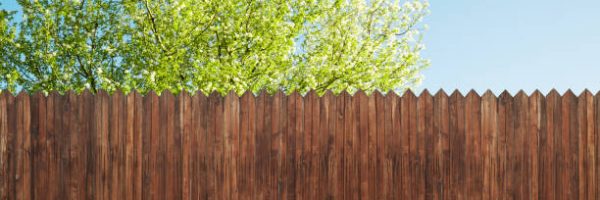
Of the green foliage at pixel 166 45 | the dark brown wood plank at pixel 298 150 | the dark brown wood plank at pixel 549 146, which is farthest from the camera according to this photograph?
the green foliage at pixel 166 45

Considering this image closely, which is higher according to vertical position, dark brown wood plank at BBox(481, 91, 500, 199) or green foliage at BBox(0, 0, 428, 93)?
green foliage at BBox(0, 0, 428, 93)

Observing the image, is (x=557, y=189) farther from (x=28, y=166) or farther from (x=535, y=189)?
(x=28, y=166)

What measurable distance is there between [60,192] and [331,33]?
8.33m

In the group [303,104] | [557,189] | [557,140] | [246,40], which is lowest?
[557,189]

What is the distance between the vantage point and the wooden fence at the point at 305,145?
5.98 m

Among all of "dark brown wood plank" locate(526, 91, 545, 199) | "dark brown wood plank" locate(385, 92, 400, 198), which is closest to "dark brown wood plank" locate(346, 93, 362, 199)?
"dark brown wood plank" locate(385, 92, 400, 198)

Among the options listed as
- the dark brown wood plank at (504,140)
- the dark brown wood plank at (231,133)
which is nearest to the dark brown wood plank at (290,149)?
the dark brown wood plank at (231,133)

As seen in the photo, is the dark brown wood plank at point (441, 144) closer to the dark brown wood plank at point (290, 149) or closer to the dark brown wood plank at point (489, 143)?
the dark brown wood plank at point (489, 143)

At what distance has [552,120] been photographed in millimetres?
6180

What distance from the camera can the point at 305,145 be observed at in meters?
5.99

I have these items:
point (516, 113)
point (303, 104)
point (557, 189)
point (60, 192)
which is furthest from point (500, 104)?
point (60, 192)

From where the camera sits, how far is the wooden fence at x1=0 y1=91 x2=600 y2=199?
19.6 feet

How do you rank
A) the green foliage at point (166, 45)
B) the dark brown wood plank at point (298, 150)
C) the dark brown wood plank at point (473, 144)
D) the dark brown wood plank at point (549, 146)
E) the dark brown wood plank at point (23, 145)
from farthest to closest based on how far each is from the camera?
the green foliage at point (166, 45), the dark brown wood plank at point (23, 145), the dark brown wood plank at point (549, 146), the dark brown wood plank at point (473, 144), the dark brown wood plank at point (298, 150)

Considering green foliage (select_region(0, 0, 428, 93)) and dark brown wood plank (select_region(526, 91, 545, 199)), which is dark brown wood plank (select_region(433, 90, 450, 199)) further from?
green foliage (select_region(0, 0, 428, 93))
